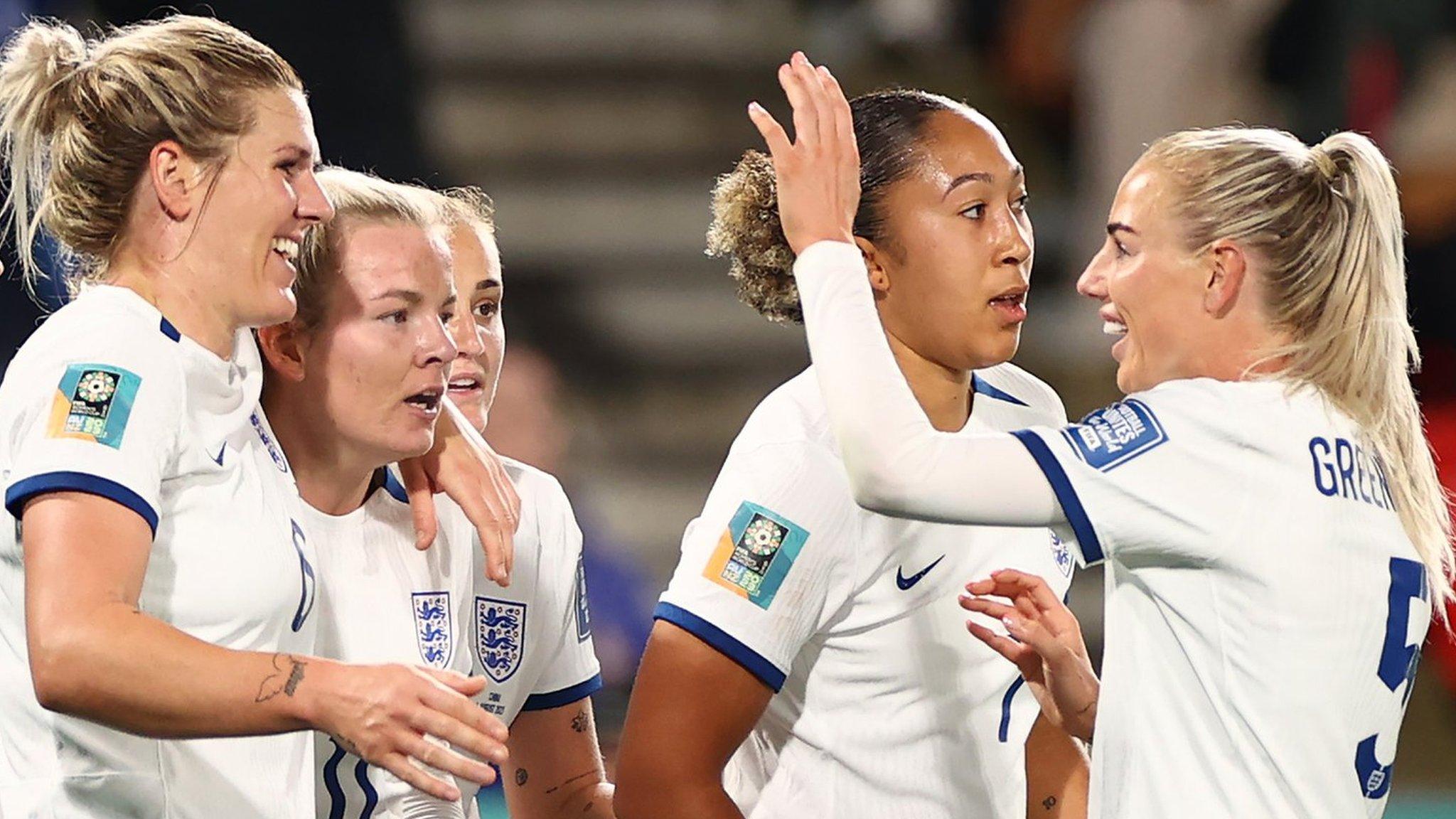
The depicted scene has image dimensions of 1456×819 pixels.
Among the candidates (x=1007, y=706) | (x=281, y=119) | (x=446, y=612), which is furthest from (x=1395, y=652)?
(x=281, y=119)

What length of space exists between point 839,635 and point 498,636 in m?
0.57

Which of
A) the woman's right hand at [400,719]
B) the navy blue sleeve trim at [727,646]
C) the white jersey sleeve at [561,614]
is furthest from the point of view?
the white jersey sleeve at [561,614]

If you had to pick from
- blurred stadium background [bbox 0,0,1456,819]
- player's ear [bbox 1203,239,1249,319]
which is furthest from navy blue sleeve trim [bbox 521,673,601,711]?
blurred stadium background [bbox 0,0,1456,819]

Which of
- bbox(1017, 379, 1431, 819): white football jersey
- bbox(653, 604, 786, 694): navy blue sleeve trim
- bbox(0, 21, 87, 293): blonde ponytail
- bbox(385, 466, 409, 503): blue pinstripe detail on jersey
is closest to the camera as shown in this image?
bbox(1017, 379, 1431, 819): white football jersey

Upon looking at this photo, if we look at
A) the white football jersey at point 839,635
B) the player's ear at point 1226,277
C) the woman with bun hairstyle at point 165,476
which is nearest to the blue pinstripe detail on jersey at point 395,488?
the woman with bun hairstyle at point 165,476

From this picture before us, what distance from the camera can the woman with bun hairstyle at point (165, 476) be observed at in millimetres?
1881

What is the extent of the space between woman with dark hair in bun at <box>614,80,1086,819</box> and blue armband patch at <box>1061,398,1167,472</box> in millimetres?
405

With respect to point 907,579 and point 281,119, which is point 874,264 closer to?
point 907,579

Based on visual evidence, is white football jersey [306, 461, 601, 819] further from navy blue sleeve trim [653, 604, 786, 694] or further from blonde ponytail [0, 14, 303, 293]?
blonde ponytail [0, 14, 303, 293]

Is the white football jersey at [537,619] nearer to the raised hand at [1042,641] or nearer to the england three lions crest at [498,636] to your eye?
the england three lions crest at [498,636]

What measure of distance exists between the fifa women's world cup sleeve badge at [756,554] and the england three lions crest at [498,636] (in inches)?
19.0

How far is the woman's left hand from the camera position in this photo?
Answer: 2.62 meters

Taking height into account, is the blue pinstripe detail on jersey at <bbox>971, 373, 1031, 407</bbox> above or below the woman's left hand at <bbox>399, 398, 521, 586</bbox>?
above

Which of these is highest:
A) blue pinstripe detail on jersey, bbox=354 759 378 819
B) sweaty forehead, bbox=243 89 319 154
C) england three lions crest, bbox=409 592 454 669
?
sweaty forehead, bbox=243 89 319 154
